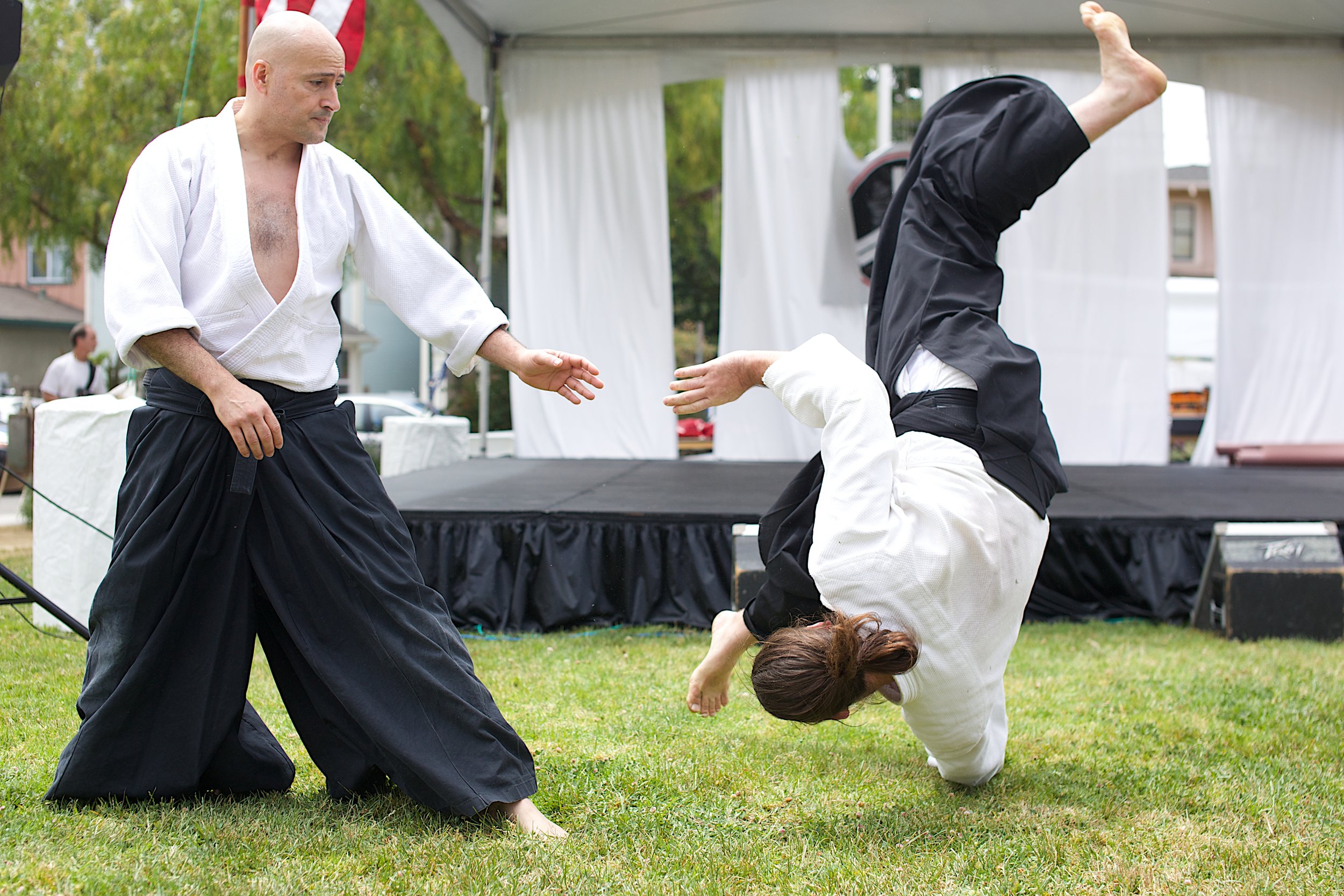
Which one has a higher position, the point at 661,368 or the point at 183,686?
the point at 661,368

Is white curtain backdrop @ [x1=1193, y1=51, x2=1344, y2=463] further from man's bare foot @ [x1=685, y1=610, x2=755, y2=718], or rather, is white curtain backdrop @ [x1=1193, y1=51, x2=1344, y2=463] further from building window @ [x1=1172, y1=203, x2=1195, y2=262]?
building window @ [x1=1172, y1=203, x2=1195, y2=262]

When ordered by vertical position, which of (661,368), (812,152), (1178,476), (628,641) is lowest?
(628,641)

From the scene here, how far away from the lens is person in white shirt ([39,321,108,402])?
6.94 m

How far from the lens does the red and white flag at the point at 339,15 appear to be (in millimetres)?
4062

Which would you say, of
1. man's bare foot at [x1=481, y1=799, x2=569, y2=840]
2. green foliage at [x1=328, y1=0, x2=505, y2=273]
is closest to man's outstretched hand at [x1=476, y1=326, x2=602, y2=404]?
man's bare foot at [x1=481, y1=799, x2=569, y2=840]

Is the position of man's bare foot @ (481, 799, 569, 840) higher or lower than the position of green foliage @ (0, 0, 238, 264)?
lower

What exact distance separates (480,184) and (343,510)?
10.5 metres

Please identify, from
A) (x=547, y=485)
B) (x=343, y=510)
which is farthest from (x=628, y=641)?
(x=343, y=510)

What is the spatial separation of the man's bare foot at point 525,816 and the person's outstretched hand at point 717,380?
2.62ft

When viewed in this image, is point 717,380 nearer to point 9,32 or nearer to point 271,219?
point 271,219

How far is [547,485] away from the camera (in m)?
5.52

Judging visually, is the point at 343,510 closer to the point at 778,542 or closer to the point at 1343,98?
the point at 778,542

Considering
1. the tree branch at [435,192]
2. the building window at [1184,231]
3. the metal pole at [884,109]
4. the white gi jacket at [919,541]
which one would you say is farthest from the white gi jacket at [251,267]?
the building window at [1184,231]

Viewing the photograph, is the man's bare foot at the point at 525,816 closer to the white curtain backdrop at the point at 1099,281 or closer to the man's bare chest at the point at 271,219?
the man's bare chest at the point at 271,219
